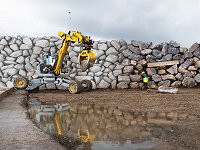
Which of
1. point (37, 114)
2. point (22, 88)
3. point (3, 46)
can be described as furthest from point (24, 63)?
point (37, 114)

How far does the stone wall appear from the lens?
47.0 ft

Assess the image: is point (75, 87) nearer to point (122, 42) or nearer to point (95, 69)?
point (95, 69)

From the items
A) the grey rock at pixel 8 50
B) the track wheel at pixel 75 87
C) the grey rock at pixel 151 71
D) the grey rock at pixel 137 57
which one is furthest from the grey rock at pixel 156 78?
the grey rock at pixel 8 50

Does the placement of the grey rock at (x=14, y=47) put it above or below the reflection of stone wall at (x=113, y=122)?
above

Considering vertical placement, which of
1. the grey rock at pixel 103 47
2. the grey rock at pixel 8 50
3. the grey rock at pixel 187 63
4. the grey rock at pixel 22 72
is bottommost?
the grey rock at pixel 22 72

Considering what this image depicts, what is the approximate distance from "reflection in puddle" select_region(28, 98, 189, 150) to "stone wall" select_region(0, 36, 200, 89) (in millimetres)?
5835

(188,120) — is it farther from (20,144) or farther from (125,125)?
(20,144)

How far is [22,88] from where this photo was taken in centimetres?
1293

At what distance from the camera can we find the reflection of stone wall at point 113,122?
554 centimetres

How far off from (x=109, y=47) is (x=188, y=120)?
28.4 ft

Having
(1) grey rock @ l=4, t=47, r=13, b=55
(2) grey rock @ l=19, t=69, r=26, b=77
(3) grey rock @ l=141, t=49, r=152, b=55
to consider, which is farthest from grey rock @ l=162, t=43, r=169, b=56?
(1) grey rock @ l=4, t=47, r=13, b=55

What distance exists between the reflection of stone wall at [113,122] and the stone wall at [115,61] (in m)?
6.12

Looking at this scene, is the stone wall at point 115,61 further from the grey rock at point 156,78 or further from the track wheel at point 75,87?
the track wheel at point 75,87

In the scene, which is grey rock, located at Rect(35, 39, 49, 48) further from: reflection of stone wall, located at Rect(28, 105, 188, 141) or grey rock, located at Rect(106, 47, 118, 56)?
reflection of stone wall, located at Rect(28, 105, 188, 141)
